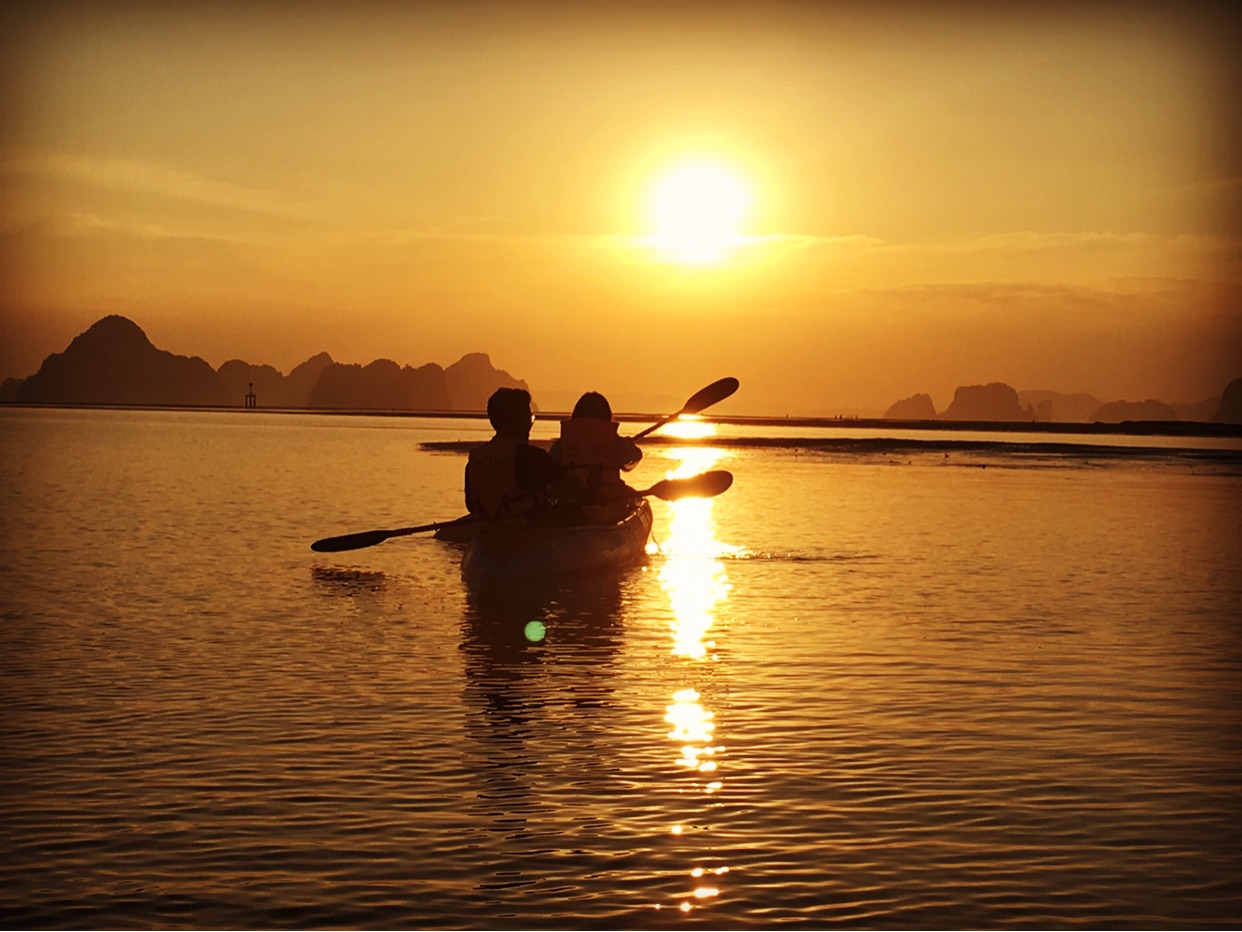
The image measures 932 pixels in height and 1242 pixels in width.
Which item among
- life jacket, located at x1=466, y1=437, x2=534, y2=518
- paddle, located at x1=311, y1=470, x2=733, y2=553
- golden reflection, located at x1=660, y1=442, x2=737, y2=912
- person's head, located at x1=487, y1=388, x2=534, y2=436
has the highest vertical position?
person's head, located at x1=487, y1=388, x2=534, y2=436

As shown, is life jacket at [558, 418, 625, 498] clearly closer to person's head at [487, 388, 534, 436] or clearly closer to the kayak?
the kayak

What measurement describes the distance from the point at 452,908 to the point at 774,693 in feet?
25.4

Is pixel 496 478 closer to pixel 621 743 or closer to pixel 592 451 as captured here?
pixel 592 451

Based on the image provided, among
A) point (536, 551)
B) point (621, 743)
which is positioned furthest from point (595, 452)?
point (621, 743)

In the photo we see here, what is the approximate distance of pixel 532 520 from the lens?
27.4 meters

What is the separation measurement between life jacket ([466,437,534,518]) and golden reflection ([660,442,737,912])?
3.32 m

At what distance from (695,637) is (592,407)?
846cm

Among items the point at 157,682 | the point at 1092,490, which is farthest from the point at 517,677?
the point at 1092,490

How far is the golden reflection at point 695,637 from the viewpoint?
12.4m

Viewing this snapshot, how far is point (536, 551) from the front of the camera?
27125mm

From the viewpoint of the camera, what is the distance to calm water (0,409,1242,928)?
980cm

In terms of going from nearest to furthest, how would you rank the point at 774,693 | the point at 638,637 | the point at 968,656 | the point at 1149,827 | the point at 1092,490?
the point at 1149,827
the point at 774,693
the point at 968,656
the point at 638,637
the point at 1092,490

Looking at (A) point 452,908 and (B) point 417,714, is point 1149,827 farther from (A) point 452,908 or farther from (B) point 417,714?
(B) point 417,714

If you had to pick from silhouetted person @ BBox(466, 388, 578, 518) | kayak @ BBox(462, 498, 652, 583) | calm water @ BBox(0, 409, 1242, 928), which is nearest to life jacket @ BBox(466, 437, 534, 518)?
silhouetted person @ BBox(466, 388, 578, 518)
